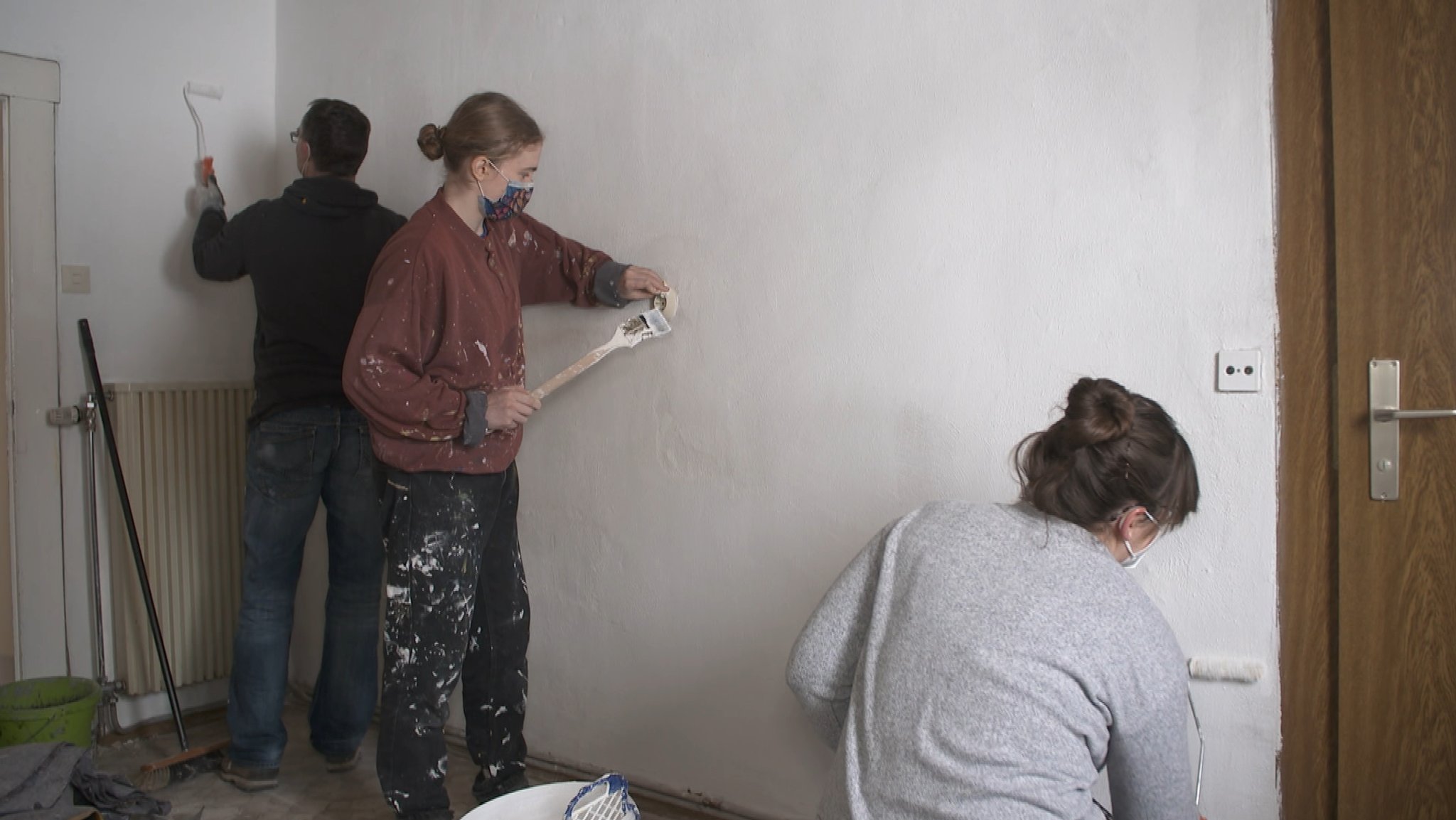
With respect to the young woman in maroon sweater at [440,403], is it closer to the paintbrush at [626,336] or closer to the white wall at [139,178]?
the paintbrush at [626,336]

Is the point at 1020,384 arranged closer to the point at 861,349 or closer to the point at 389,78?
the point at 861,349

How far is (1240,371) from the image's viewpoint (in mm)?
1442

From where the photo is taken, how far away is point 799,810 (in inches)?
72.9

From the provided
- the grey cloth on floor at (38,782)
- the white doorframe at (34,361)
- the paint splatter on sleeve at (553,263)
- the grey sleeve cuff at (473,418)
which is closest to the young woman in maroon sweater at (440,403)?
the grey sleeve cuff at (473,418)

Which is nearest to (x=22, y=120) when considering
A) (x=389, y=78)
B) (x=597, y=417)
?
(x=389, y=78)

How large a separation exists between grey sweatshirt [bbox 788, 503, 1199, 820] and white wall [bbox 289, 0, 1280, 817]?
543 mm

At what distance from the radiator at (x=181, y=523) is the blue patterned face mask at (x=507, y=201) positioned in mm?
1205

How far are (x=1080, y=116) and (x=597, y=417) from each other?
1173 millimetres

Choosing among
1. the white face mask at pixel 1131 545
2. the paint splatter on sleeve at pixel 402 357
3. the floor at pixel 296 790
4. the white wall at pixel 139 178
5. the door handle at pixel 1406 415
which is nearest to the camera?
the white face mask at pixel 1131 545

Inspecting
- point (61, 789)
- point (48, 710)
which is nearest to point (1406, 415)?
point (61, 789)

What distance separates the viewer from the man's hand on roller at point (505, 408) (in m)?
1.79

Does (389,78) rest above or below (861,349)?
above

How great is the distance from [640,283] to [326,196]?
78cm

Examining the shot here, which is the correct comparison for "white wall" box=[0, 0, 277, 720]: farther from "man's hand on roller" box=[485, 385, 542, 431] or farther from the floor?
"man's hand on roller" box=[485, 385, 542, 431]
